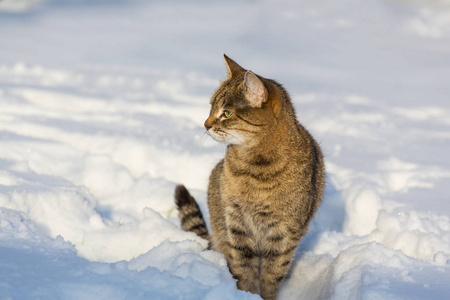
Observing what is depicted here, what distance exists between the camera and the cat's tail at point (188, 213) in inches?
153

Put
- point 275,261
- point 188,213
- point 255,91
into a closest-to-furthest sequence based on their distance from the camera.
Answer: point 255,91 → point 275,261 → point 188,213

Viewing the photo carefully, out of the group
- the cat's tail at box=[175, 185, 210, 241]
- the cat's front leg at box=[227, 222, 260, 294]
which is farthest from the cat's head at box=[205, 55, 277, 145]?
the cat's tail at box=[175, 185, 210, 241]

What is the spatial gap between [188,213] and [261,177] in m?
1.08

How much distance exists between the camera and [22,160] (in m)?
4.96

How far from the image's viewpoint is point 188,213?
12.8 ft

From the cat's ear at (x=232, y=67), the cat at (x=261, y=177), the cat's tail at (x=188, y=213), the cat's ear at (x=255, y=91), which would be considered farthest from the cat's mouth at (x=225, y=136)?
the cat's tail at (x=188, y=213)

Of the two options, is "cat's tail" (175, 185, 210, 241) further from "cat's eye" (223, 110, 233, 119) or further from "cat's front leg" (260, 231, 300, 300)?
"cat's eye" (223, 110, 233, 119)

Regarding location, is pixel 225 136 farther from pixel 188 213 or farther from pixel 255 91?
pixel 188 213

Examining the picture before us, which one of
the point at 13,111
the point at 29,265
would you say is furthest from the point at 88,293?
the point at 13,111

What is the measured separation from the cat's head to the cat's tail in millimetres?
Answer: 1034

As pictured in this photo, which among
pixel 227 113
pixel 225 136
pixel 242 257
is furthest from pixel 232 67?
pixel 242 257

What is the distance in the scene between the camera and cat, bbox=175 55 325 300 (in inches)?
116

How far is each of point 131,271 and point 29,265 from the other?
0.46 meters

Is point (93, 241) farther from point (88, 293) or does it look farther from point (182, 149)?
point (182, 149)
